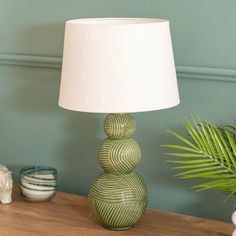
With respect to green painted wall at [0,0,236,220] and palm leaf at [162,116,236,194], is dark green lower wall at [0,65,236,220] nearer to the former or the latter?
green painted wall at [0,0,236,220]

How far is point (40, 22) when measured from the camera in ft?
4.65

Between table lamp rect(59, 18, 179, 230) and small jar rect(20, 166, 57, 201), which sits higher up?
table lamp rect(59, 18, 179, 230)

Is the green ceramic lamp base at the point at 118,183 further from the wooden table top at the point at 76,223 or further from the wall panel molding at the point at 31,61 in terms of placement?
the wall panel molding at the point at 31,61

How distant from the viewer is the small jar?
1.34 m

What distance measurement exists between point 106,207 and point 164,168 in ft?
0.74

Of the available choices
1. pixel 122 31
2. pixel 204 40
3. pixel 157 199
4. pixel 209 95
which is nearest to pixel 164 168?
pixel 157 199

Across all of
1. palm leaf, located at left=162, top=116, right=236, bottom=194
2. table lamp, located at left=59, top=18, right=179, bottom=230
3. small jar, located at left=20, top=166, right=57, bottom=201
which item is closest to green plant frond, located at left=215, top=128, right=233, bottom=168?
palm leaf, located at left=162, top=116, right=236, bottom=194

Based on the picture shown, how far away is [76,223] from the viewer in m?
1.23

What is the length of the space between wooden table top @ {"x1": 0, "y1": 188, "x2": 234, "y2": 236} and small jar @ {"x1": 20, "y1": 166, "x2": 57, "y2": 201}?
0.02 meters

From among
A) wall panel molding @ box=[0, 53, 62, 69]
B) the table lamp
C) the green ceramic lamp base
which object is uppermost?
the table lamp

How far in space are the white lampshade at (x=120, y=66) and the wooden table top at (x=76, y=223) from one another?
0.91 feet

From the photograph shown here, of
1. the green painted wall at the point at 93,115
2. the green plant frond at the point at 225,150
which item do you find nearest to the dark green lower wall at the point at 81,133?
the green painted wall at the point at 93,115

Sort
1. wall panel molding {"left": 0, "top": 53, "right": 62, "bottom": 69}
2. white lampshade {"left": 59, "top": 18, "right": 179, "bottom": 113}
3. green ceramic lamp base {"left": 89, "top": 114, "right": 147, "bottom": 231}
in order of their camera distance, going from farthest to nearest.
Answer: wall panel molding {"left": 0, "top": 53, "right": 62, "bottom": 69} → green ceramic lamp base {"left": 89, "top": 114, "right": 147, "bottom": 231} → white lampshade {"left": 59, "top": 18, "right": 179, "bottom": 113}

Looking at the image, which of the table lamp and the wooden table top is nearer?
the table lamp
